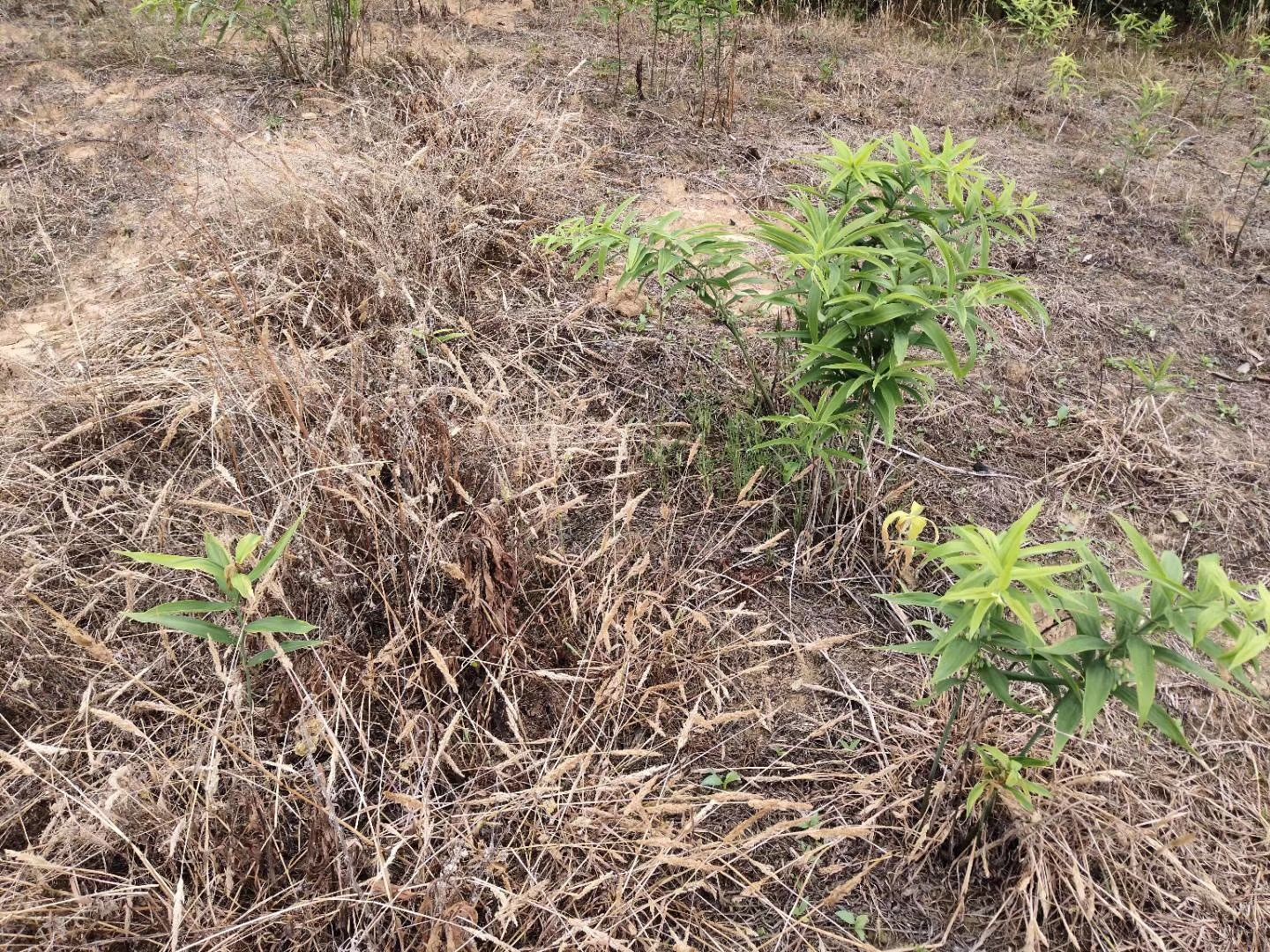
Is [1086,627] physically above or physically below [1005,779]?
above

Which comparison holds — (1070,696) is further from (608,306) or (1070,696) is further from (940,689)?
(608,306)

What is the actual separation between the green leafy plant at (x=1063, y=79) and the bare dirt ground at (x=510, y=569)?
4.10 ft

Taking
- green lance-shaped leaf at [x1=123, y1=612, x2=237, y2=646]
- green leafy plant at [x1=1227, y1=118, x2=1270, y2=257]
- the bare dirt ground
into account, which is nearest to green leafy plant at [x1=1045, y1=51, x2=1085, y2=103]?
green leafy plant at [x1=1227, y1=118, x2=1270, y2=257]

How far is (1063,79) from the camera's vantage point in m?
4.81

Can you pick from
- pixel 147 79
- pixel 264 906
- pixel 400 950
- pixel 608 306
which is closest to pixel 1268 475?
pixel 608 306

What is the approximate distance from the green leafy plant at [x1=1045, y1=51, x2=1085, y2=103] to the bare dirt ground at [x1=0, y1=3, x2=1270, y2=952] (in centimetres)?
125

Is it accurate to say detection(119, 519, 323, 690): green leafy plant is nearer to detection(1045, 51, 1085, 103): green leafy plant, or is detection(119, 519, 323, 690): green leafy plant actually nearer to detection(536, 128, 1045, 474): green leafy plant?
detection(536, 128, 1045, 474): green leafy plant

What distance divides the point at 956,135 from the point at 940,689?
388cm

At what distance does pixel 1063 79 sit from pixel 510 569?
475 centimetres

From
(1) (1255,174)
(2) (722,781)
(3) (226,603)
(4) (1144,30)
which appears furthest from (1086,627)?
(4) (1144,30)

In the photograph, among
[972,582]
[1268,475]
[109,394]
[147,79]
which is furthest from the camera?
[147,79]

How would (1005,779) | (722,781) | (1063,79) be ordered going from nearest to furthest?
(1005,779)
(722,781)
(1063,79)

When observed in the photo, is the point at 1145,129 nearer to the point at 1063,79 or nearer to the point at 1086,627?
the point at 1063,79

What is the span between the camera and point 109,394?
2361mm
